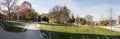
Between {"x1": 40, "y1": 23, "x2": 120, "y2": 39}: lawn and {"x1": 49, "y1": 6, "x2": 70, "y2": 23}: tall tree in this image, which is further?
{"x1": 49, "y1": 6, "x2": 70, "y2": 23}: tall tree

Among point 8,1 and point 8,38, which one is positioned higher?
point 8,1

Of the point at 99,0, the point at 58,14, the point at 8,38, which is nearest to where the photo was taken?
the point at 8,38

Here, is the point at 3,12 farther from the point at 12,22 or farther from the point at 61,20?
the point at 61,20

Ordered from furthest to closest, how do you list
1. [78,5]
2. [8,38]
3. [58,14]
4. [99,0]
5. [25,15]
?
[58,14] < [25,15] < [78,5] < [99,0] < [8,38]

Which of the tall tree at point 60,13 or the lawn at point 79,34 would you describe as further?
the tall tree at point 60,13

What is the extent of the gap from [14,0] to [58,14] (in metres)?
5.52

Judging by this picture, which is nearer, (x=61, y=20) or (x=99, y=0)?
(x=99, y=0)

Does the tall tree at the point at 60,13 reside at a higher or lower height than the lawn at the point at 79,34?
higher

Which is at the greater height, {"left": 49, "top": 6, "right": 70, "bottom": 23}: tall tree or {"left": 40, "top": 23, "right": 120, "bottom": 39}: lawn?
{"left": 49, "top": 6, "right": 70, "bottom": 23}: tall tree

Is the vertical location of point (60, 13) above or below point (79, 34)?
above

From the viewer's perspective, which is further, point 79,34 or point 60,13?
point 60,13

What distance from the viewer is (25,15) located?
13.8 m

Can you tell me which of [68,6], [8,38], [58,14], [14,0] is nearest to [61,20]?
[58,14]

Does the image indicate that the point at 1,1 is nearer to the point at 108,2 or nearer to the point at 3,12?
the point at 3,12
